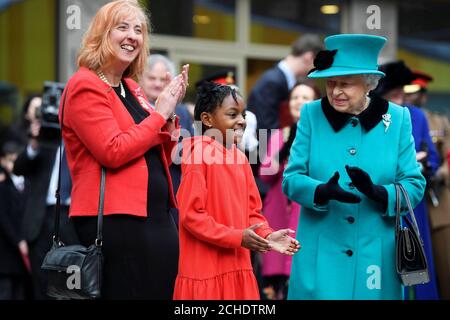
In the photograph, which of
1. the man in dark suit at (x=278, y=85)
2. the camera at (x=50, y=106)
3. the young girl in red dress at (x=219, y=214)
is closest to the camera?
the young girl in red dress at (x=219, y=214)

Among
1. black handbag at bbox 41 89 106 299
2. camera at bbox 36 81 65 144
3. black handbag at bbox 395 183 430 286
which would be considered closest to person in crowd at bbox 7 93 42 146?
camera at bbox 36 81 65 144

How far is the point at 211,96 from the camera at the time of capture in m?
5.10

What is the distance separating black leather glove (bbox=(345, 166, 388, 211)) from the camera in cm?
480

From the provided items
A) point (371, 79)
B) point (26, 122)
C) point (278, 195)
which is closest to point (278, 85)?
point (278, 195)

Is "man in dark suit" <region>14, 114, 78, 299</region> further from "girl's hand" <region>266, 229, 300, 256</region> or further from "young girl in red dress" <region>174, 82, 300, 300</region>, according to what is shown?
"girl's hand" <region>266, 229, 300, 256</region>

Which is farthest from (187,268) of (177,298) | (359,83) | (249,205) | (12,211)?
(12,211)

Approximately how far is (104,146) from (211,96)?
0.76 m

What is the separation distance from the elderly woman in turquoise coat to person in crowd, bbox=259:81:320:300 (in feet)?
6.91

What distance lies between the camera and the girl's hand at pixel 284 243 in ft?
15.3

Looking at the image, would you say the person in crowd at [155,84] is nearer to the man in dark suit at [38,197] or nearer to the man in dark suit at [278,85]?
the man in dark suit at [278,85]

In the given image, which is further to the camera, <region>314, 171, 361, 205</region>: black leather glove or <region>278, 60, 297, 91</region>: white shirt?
<region>278, 60, 297, 91</region>: white shirt

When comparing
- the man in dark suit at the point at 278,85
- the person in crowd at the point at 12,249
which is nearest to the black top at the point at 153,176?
the man in dark suit at the point at 278,85

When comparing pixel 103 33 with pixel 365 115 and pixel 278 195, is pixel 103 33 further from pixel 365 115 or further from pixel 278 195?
pixel 278 195

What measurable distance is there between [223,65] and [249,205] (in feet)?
21.7
